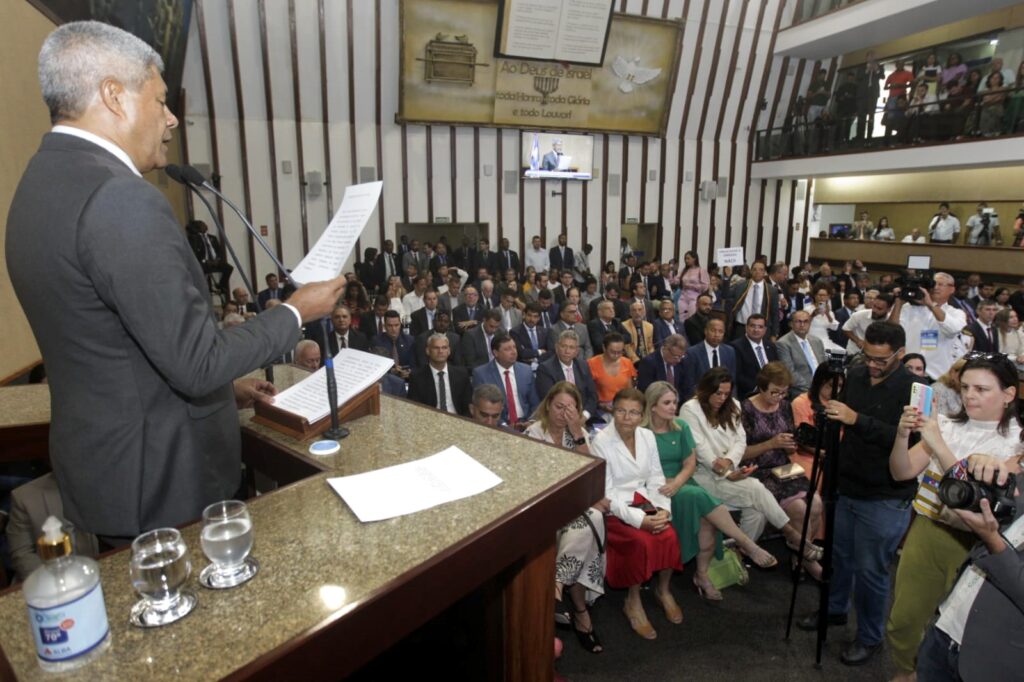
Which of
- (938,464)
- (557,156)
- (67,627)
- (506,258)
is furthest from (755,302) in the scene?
(67,627)

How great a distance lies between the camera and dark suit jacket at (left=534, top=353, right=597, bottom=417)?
15.4 feet

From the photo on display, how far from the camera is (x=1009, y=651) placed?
1528 millimetres

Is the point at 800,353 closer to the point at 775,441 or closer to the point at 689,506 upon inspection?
the point at 775,441

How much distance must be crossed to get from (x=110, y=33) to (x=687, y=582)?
3.49 meters

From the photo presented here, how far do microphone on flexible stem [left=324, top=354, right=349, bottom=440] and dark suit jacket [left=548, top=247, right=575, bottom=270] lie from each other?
10.3 meters

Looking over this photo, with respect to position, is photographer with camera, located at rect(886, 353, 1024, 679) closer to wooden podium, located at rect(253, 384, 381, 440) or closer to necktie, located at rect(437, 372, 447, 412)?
wooden podium, located at rect(253, 384, 381, 440)

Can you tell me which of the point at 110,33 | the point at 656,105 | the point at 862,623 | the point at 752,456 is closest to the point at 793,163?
the point at 656,105

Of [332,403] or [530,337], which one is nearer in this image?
[332,403]

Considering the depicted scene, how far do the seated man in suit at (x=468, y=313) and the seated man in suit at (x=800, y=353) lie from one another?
3.08 m

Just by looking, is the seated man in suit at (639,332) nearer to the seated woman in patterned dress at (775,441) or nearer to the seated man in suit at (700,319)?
the seated man in suit at (700,319)

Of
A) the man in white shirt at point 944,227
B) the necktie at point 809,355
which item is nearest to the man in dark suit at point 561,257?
the necktie at point 809,355

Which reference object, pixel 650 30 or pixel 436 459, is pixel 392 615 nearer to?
pixel 436 459

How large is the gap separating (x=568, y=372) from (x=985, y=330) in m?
3.95

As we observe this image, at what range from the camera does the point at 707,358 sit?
5.09 meters
